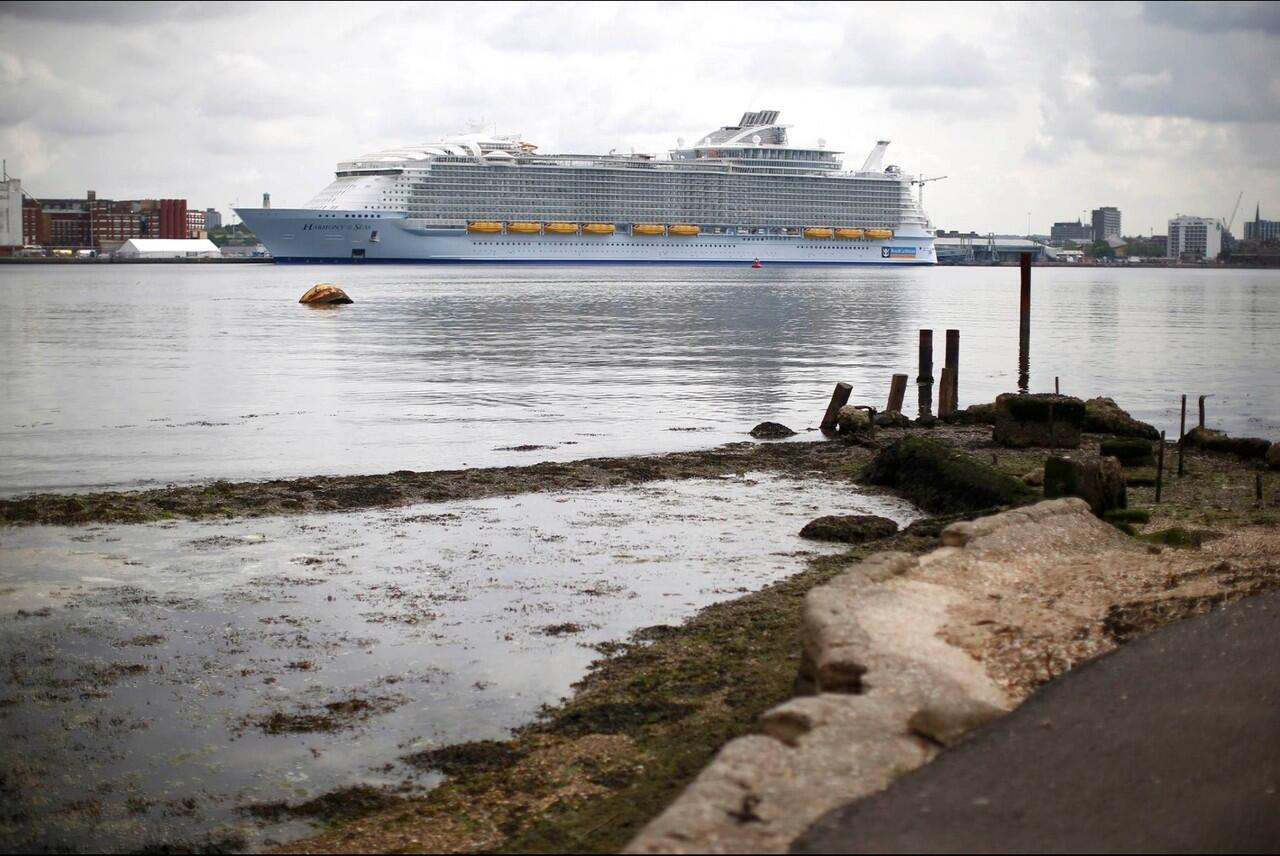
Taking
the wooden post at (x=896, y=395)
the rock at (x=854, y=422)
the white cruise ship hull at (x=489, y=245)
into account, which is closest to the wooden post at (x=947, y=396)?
the wooden post at (x=896, y=395)

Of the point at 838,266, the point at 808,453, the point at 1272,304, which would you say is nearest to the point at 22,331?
the point at 808,453

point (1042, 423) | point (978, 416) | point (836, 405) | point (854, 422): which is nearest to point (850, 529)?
point (1042, 423)

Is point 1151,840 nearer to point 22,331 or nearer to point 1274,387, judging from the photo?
point 1274,387

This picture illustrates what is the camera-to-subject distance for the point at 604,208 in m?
129

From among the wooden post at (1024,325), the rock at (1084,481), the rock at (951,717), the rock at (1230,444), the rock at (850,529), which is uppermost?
the wooden post at (1024,325)

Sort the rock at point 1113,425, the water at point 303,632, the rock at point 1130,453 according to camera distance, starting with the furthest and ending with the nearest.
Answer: the rock at point 1113,425
the rock at point 1130,453
the water at point 303,632

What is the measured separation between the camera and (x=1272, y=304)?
72500 millimetres

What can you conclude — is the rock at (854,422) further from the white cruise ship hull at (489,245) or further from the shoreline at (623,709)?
the white cruise ship hull at (489,245)

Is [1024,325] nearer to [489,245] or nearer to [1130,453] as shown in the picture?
[1130,453]

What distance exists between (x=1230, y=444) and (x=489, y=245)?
373 ft

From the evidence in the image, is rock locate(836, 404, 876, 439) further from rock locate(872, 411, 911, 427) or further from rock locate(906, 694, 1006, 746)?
rock locate(906, 694, 1006, 746)

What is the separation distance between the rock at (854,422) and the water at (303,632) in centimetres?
403

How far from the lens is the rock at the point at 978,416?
19188mm

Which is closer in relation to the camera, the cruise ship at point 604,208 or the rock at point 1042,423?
the rock at point 1042,423
